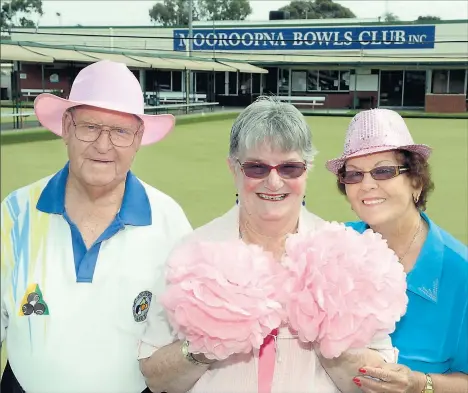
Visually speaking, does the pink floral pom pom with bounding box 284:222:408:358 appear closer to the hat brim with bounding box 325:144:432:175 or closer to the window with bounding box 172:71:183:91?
the hat brim with bounding box 325:144:432:175

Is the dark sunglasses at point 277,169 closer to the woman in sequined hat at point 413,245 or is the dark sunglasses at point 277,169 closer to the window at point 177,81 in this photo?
the woman in sequined hat at point 413,245

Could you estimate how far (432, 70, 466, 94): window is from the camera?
113 ft

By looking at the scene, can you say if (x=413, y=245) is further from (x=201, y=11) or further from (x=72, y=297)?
(x=201, y=11)

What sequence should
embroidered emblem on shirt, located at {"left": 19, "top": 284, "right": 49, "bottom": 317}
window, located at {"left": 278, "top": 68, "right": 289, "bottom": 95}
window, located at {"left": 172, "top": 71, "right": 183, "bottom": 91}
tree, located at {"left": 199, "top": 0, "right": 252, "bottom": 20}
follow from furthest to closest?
1. tree, located at {"left": 199, "top": 0, "right": 252, "bottom": 20}
2. window, located at {"left": 278, "top": 68, "right": 289, "bottom": 95}
3. window, located at {"left": 172, "top": 71, "right": 183, "bottom": 91}
4. embroidered emblem on shirt, located at {"left": 19, "top": 284, "right": 49, "bottom": 317}

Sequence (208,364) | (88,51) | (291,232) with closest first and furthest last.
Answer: (208,364) < (291,232) < (88,51)

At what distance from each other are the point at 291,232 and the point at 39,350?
1055 mm

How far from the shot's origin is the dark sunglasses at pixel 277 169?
2.07 metres

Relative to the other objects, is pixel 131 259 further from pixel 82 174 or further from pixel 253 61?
pixel 253 61

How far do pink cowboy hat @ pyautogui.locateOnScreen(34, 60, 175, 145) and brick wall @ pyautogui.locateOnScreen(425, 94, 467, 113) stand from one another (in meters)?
30.3

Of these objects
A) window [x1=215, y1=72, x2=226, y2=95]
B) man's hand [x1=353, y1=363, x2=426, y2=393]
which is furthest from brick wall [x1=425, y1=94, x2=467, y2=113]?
man's hand [x1=353, y1=363, x2=426, y2=393]

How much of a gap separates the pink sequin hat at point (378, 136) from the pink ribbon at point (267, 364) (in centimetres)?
90

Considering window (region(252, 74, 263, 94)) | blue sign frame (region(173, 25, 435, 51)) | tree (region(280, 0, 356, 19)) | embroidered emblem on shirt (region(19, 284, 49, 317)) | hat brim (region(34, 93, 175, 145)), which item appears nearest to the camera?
embroidered emblem on shirt (region(19, 284, 49, 317))

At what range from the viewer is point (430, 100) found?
30812 mm

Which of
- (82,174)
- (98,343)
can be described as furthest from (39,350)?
(82,174)
